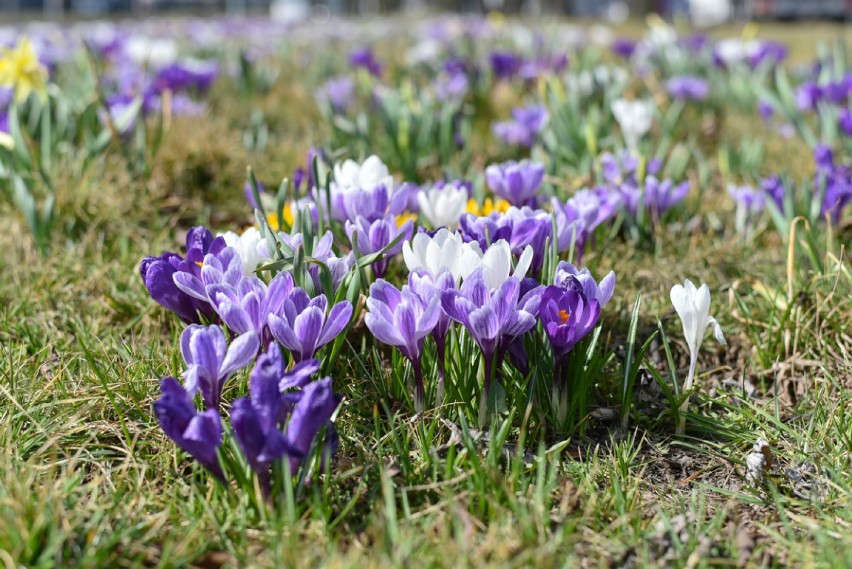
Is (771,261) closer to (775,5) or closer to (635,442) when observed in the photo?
(635,442)

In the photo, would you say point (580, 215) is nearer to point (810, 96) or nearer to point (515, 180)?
point (515, 180)

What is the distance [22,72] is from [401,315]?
239 centimetres

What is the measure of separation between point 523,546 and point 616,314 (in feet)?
3.20

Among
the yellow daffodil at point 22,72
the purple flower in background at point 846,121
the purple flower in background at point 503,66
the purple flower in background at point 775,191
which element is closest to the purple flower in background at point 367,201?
the purple flower in background at point 775,191

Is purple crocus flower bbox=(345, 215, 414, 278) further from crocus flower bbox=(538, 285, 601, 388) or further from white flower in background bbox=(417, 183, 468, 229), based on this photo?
crocus flower bbox=(538, 285, 601, 388)

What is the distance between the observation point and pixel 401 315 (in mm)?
1507

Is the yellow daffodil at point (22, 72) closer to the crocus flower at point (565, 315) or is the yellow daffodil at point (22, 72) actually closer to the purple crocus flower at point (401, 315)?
the purple crocus flower at point (401, 315)

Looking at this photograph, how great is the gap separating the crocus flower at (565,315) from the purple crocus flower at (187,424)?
0.62 metres

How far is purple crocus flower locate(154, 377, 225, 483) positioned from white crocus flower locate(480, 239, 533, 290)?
0.57 m

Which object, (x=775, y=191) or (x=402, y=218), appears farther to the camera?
(x=775, y=191)

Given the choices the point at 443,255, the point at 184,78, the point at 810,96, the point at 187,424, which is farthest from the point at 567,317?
the point at 184,78

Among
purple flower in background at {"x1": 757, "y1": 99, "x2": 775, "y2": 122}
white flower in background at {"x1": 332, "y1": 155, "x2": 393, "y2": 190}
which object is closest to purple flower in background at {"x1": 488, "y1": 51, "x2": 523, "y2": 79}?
purple flower in background at {"x1": 757, "y1": 99, "x2": 775, "y2": 122}

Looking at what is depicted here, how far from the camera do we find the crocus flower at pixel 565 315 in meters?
1.54

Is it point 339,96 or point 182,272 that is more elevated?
point 339,96
